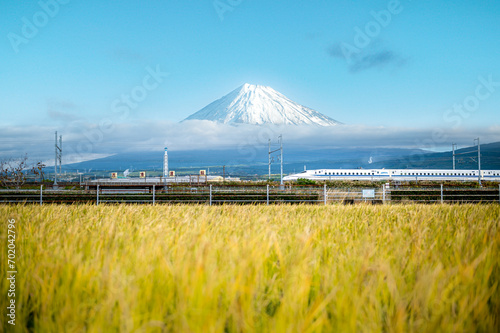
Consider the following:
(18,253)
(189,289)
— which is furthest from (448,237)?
(18,253)

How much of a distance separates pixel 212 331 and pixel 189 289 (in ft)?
1.38

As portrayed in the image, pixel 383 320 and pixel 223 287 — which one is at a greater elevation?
pixel 223 287

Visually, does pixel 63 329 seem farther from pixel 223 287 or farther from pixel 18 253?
pixel 18 253

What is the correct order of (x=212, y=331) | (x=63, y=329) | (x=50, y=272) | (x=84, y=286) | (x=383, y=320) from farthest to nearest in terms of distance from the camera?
(x=50, y=272), (x=84, y=286), (x=383, y=320), (x=63, y=329), (x=212, y=331)

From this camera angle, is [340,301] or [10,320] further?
[10,320]

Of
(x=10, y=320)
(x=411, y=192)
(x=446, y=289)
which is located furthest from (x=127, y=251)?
(x=411, y=192)

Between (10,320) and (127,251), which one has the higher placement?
(127,251)

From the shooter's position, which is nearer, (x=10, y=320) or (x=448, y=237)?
(x=10, y=320)

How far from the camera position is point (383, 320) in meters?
1.90

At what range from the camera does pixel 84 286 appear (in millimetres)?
2111

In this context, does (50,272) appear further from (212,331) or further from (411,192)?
(411,192)

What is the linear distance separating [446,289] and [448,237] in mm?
1836

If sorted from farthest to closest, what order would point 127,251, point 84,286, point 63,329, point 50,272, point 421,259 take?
point 127,251, point 421,259, point 50,272, point 84,286, point 63,329

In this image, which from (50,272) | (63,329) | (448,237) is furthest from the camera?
(448,237)
